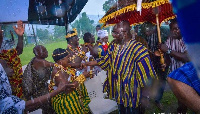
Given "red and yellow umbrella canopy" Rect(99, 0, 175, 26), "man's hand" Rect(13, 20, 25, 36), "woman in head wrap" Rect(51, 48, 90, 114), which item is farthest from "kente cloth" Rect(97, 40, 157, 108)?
"man's hand" Rect(13, 20, 25, 36)

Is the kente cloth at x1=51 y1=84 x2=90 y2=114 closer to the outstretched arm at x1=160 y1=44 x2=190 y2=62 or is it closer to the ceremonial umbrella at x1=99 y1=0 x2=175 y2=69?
the ceremonial umbrella at x1=99 y1=0 x2=175 y2=69

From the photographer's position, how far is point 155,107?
452cm

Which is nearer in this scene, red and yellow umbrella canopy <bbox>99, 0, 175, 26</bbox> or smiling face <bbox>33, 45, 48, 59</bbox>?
red and yellow umbrella canopy <bbox>99, 0, 175, 26</bbox>

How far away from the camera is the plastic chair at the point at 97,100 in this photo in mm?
4477

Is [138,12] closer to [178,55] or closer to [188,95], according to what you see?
[178,55]

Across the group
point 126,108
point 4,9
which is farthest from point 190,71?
point 4,9

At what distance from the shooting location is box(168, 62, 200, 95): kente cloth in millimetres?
1165

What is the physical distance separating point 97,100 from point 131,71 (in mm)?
2328

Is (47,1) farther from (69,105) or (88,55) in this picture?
(69,105)

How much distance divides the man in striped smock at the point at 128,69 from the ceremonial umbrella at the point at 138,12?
0.32m

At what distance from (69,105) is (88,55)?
267cm

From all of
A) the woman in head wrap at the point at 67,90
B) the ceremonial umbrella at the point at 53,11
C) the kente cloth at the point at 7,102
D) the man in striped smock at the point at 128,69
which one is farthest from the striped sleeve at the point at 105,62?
the ceremonial umbrella at the point at 53,11

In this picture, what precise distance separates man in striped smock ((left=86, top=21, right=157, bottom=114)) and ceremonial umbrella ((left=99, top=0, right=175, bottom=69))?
1.06ft

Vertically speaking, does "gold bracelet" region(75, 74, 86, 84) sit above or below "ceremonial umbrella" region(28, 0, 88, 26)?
below
